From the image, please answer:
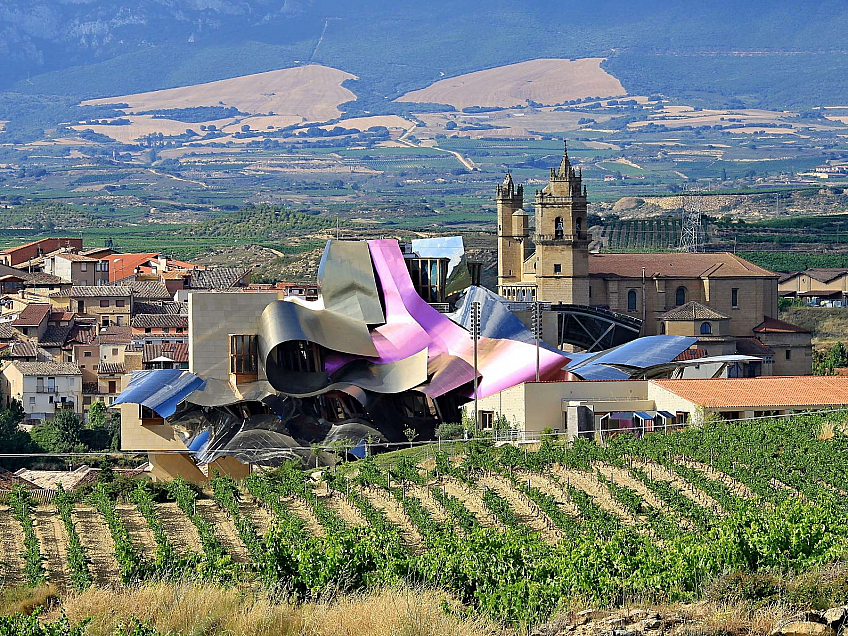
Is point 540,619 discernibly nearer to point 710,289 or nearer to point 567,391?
point 567,391

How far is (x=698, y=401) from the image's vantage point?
5112 cm

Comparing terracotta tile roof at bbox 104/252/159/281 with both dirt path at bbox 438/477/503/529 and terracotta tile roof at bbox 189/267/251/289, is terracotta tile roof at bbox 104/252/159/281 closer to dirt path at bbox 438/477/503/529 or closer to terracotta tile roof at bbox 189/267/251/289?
terracotta tile roof at bbox 189/267/251/289

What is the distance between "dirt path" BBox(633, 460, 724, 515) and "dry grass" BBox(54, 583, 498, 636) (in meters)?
12.0

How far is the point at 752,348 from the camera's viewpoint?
77.9 metres

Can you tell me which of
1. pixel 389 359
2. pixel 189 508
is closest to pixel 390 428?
pixel 389 359

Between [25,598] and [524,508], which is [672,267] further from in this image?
[25,598]

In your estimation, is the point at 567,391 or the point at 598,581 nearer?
the point at 598,581

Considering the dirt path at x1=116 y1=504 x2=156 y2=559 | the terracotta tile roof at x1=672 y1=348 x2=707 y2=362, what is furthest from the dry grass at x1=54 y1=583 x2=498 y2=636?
the terracotta tile roof at x1=672 y1=348 x2=707 y2=362

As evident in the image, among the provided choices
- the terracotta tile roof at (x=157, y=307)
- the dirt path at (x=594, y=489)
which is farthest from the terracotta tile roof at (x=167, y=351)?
the dirt path at (x=594, y=489)

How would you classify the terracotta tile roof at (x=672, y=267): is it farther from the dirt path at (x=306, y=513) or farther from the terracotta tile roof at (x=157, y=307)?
the dirt path at (x=306, y=513)

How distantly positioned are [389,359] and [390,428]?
319cm

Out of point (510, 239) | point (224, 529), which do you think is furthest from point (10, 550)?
point (510, 239)

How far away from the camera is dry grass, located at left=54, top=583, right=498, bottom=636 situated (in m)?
23.4

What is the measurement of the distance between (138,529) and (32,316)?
6215cm
